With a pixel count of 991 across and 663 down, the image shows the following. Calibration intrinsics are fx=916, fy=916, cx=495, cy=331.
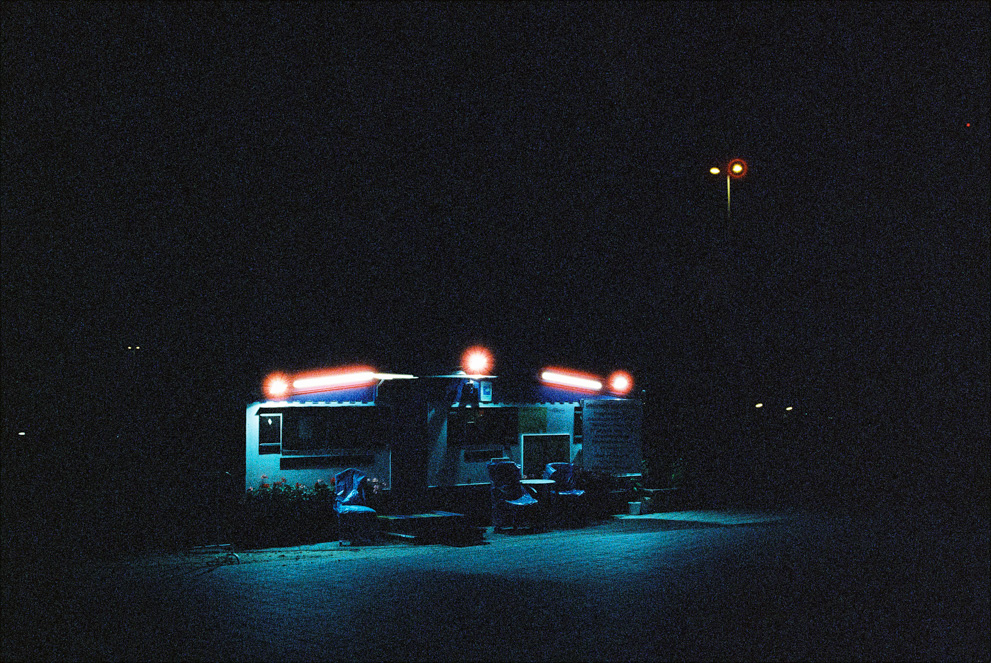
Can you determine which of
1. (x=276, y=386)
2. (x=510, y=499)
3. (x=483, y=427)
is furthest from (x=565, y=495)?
(x=276, y=386)

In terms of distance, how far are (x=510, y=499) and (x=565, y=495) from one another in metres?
1.55

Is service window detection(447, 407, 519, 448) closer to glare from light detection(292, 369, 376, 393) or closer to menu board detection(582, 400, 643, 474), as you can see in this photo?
menu board detection(582, 400, 643, 474)

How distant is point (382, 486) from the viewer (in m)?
17.7

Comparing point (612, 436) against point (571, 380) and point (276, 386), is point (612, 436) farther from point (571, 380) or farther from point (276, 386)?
point (276, 386)

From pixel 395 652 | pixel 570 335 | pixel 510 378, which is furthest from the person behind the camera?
pixel 570 335

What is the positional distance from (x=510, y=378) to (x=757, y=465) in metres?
11.1

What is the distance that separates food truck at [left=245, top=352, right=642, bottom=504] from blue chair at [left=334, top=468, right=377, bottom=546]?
1.66ft

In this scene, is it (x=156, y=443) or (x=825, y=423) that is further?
(x=825, y=423)

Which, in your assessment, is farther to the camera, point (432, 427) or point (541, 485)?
point (541, 485)

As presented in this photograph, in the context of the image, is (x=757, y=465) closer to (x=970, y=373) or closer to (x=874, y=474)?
(x=874, y=474)

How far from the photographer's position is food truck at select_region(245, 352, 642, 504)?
651 inches

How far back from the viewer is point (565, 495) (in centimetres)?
1948

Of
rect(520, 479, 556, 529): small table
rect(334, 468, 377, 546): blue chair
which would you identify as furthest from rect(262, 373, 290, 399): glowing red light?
rect(520, 479, 556, 529): small table

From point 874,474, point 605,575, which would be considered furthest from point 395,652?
point 874,474
